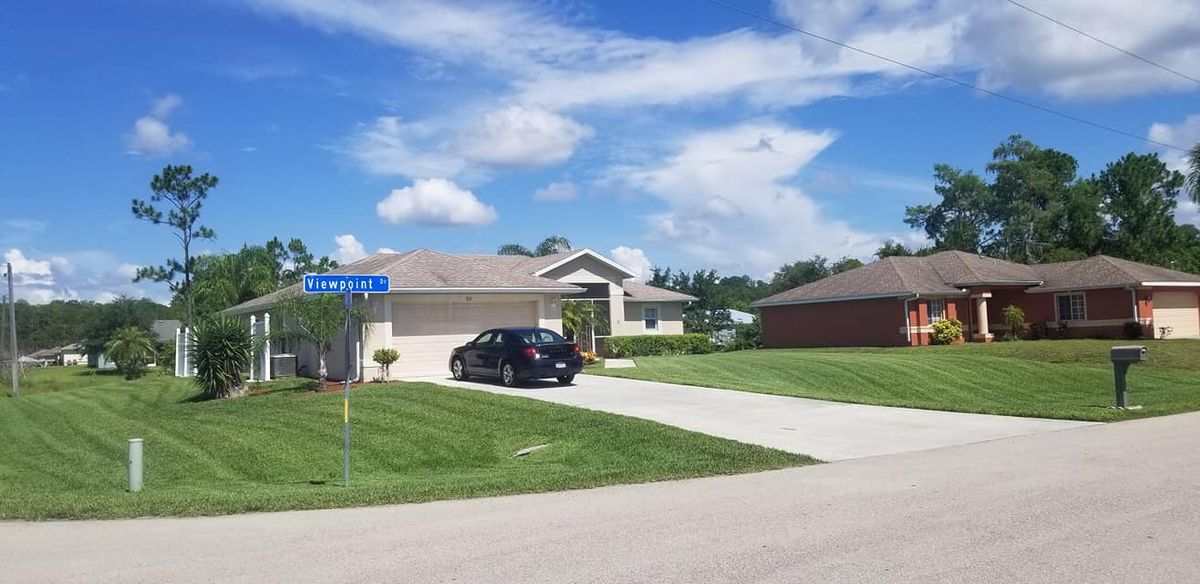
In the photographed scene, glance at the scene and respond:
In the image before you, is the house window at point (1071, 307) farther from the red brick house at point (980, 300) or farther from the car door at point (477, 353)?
the car door at point (477, 353)

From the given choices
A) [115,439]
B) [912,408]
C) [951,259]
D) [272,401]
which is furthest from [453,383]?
[951,259]

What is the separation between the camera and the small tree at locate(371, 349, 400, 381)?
910 inches

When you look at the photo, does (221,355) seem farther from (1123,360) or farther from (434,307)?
(1123,360)

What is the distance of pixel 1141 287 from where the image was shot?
38.0 metres

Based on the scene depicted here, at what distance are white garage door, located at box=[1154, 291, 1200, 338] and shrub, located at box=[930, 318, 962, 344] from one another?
29.2 ft

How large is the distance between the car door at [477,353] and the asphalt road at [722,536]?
40.2 feet

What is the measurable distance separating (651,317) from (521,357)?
2099 cm

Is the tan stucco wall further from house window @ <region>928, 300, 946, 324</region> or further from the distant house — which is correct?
the distant house

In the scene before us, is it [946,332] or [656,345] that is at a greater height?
[946,332]

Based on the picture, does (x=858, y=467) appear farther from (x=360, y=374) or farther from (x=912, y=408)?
(x=360, y=374)

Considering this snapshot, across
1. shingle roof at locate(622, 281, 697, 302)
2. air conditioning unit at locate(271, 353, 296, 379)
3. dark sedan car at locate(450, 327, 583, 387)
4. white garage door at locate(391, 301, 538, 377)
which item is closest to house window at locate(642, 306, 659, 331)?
shingle roof at locate(622, 281, 697, 302)

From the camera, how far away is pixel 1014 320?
130ft

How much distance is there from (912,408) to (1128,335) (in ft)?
84.4

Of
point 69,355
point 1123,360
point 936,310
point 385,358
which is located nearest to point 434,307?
point 385,358
